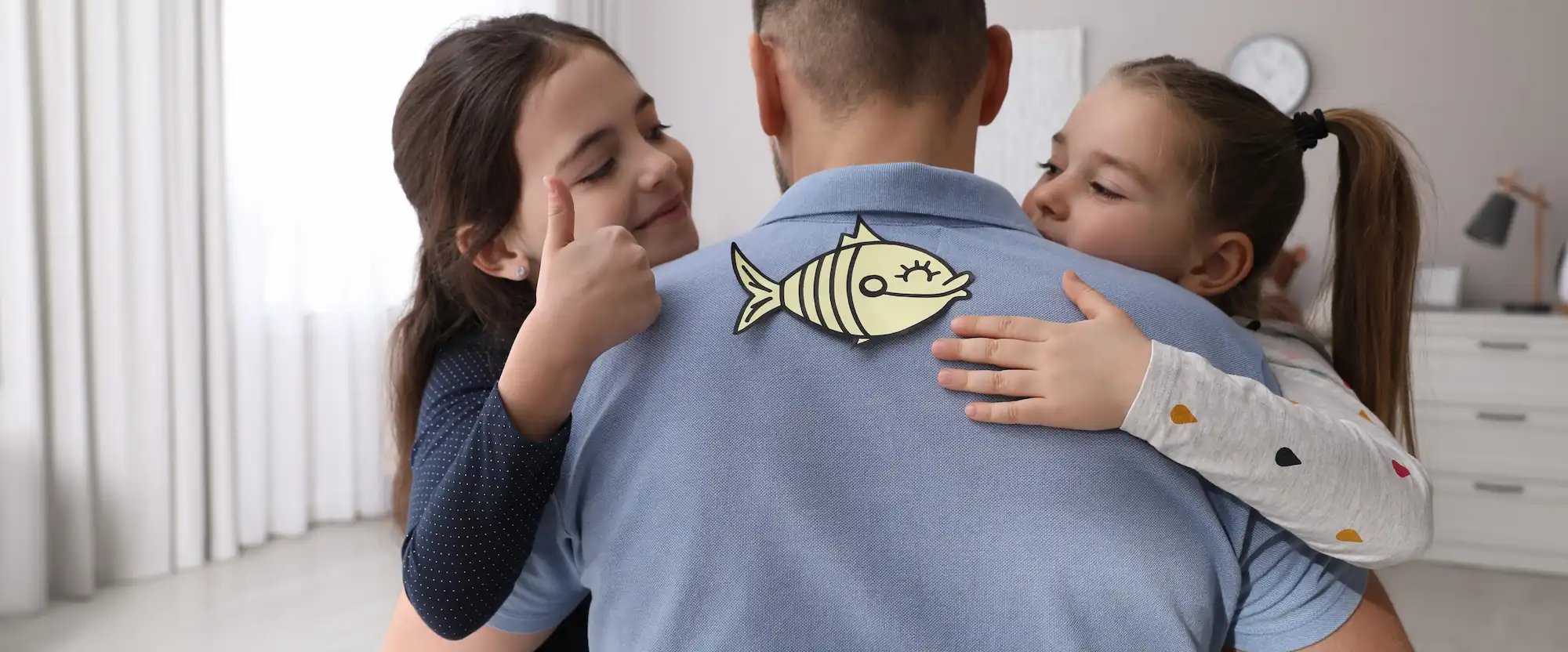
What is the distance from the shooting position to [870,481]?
72 cm

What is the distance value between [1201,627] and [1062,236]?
640mm

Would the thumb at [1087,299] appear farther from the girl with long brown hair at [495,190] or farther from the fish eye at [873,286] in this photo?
the girl with long brown hair at [495,190]

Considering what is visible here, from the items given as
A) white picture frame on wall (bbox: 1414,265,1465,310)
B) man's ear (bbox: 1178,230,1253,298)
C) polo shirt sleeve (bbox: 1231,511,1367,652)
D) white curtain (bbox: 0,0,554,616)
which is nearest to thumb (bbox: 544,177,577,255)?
polo shirt sleeve (bbox: 1231,511,1367,652)

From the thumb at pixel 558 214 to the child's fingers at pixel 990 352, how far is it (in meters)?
0.34

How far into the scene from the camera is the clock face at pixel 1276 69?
A: 4.61m

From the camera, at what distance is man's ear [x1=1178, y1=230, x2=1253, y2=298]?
128cm

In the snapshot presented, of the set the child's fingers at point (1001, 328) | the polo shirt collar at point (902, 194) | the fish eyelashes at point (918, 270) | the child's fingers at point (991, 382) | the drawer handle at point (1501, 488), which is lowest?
the drawer handle at point (1501, 488)

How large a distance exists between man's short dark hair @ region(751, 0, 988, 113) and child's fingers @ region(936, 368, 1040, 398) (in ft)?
0.82

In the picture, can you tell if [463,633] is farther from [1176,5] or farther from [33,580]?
[1176,5]

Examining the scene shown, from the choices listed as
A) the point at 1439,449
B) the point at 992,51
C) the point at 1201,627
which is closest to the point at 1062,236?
the point at 992,51

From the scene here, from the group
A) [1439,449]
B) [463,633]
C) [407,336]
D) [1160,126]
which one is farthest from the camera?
[1439,449]

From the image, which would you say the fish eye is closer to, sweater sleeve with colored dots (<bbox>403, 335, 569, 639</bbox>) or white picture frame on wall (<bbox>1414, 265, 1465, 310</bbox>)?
sweater sleeve with colored dots (<bbox>403, 335, 569, 639</bbox>)

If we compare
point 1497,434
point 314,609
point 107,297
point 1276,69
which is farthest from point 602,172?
point 1276,69

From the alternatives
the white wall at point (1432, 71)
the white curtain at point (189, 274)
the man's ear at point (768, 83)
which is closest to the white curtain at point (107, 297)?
the white curtain at point (189, 274)
